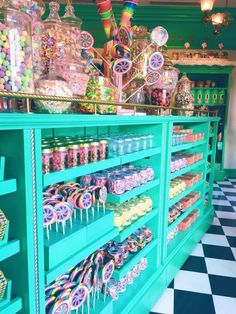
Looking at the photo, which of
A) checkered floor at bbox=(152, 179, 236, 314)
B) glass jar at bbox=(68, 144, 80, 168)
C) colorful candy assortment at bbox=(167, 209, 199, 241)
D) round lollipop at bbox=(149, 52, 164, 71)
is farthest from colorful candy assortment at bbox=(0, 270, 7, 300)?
colorful candy assortment at bbox=(167, 209, 199, 241)

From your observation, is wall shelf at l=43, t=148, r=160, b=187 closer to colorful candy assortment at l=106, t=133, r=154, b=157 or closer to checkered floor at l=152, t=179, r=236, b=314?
colorful candy assortment at l=106, t=133, r=154, b=157

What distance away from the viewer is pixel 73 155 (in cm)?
119

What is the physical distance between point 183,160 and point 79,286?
154 cm

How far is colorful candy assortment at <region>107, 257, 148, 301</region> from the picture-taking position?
151 centimetres

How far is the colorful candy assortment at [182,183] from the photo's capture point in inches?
91.8

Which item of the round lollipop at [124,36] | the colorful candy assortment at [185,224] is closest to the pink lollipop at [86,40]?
the round lollipop at [124,36]

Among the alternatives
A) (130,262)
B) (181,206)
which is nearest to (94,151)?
(130,262)

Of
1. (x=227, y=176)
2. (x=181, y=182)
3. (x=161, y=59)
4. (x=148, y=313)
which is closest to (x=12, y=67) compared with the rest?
(x=161, y=59)

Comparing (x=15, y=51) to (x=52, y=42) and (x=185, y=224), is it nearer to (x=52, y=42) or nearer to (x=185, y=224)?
(x=52, y=42)

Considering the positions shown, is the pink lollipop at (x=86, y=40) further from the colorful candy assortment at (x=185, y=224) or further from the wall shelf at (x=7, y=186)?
the colorful candy assortment at (x=185, y=224)

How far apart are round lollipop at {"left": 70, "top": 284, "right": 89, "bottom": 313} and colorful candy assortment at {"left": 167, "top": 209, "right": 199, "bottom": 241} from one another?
1305mm

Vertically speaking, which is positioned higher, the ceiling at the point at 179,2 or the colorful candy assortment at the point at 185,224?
the ceiling at the point at 179,2

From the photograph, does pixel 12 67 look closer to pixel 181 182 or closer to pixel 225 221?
pixel 181 182

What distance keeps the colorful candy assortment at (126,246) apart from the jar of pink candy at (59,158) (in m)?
0.69
